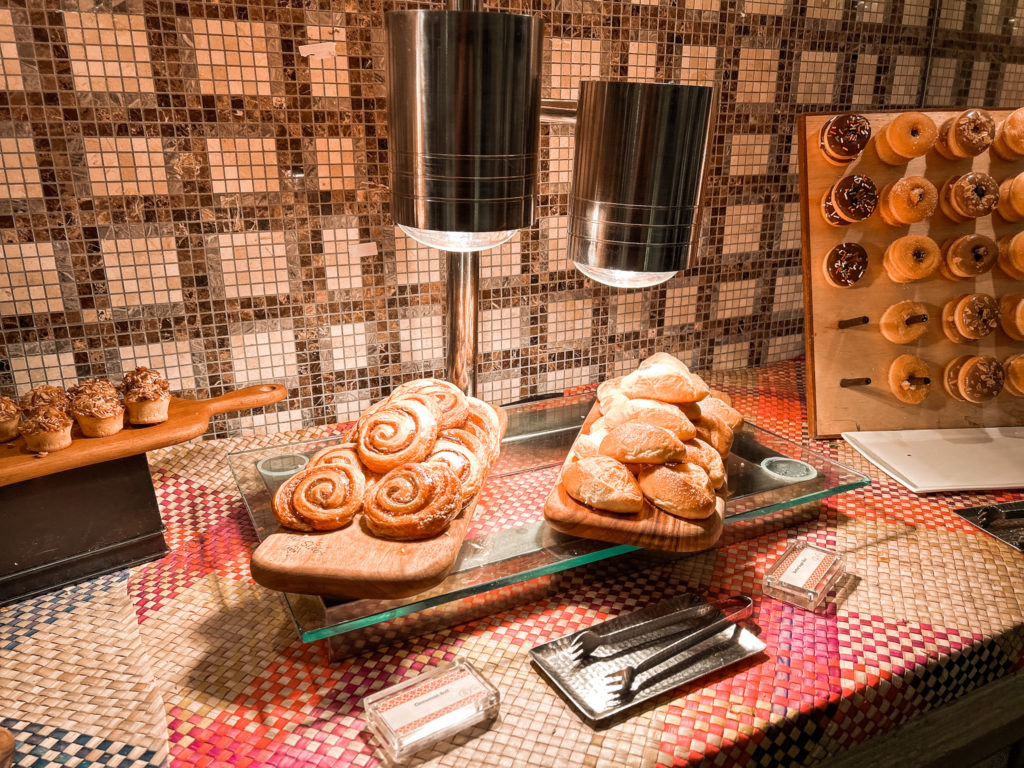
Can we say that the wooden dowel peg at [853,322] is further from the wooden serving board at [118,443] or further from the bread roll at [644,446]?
the wooden serving board at [118,443]

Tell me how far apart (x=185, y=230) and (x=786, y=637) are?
1.22 metres

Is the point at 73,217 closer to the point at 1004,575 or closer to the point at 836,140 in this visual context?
the point at 836,140

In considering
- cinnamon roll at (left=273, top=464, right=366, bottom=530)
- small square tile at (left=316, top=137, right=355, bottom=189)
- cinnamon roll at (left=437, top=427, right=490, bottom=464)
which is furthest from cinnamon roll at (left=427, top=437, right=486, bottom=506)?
small square tile at (left=316, top=137, right=355, bottom=189)

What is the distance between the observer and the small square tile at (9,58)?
1.15 metres

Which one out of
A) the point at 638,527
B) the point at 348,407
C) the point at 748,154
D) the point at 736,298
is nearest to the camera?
the point at 638,527

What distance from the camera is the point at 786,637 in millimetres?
985

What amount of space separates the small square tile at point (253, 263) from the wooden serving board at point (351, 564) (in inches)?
25.3

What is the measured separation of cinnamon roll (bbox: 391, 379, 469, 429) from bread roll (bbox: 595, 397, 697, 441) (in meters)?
0.24

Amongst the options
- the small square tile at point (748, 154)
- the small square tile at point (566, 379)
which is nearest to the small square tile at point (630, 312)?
the small square tile at point (566, 379)

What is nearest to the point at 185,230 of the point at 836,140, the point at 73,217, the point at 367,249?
the point at 73,217

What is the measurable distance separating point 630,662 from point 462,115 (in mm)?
710

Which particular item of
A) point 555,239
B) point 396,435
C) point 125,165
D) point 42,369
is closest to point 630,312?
point 555,239

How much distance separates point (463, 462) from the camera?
42.2 inches

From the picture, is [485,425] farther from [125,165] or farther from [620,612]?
[125,165]
